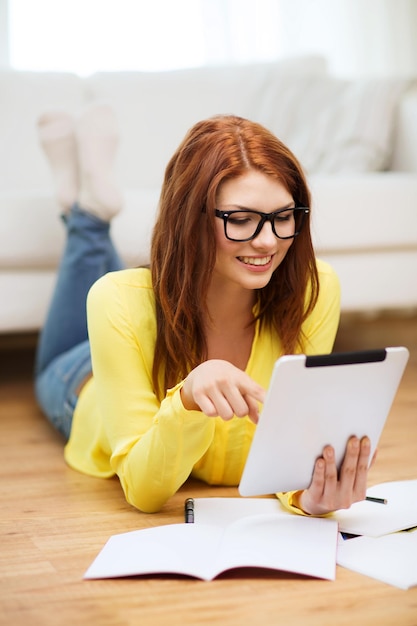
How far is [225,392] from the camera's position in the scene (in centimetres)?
130

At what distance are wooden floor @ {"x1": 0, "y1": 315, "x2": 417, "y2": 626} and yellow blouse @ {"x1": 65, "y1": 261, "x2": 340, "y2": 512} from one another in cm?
7

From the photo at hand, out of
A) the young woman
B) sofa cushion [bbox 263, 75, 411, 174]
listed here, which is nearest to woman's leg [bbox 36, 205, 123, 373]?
the young woman

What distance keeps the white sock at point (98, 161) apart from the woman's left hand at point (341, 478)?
1059 mm

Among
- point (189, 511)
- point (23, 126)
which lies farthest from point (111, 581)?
point (23, 126)

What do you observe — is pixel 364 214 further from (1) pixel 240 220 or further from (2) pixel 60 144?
(1) pixel 240 220

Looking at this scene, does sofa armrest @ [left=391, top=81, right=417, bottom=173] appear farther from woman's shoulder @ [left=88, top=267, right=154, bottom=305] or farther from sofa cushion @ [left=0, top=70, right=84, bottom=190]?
woman's shoulder @ [left=88, top=267, right=154, bottom=305]

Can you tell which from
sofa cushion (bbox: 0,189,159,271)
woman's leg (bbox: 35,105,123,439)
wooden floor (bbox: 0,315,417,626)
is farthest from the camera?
sofa cushion (bbox: 0,189,159,271)

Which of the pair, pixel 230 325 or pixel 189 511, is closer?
pixel 189 511

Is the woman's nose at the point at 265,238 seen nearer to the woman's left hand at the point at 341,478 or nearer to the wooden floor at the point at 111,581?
the woman's left hand at the point at 341,478

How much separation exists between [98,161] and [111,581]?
1.27 meters

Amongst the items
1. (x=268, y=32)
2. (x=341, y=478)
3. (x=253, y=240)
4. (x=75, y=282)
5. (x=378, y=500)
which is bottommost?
(x=378, y=500)

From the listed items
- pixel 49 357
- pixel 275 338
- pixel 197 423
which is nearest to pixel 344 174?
pixel 49 357

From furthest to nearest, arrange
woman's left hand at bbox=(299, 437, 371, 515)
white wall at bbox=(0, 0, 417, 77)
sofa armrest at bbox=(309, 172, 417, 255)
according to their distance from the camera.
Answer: white wall at bbox=(0, 0, 417, 77)
sofa armrest at bbox=(309, 172, 417, 255)
woman's left hand at bbox=(299, 437, 371, 515)

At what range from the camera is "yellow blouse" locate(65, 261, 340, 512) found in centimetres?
147
